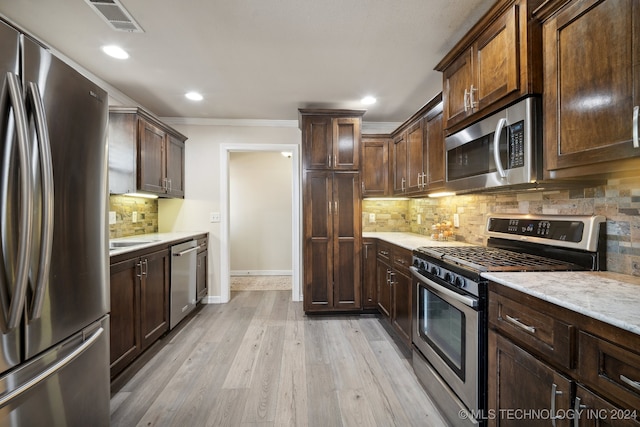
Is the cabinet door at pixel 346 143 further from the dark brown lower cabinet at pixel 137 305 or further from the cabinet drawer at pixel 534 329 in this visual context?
the cabinet drawer at pixel 534 329

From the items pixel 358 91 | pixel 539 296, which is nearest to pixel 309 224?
pixel 358 91

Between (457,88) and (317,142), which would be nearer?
(457,88)

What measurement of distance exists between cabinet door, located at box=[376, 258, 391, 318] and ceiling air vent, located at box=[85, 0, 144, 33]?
111 inches

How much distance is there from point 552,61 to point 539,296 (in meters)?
1.06

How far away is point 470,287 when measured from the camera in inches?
56.6

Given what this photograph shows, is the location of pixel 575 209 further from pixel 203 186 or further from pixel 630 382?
pixel 203 186

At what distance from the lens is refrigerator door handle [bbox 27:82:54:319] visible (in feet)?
3.25

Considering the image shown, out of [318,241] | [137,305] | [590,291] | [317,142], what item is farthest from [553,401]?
[317,142]

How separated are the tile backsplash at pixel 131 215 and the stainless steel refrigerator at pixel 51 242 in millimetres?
1797

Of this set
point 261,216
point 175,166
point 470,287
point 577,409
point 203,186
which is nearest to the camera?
point 577,409

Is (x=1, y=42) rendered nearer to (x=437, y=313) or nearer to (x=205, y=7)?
(x=205, y=7)

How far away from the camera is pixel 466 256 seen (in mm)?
1740

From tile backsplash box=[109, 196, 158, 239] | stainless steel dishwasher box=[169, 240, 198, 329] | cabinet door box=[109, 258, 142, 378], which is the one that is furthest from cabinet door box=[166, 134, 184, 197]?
cabinet door box=[109, 258, 142, 378]

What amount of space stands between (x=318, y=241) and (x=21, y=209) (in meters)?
2.55
